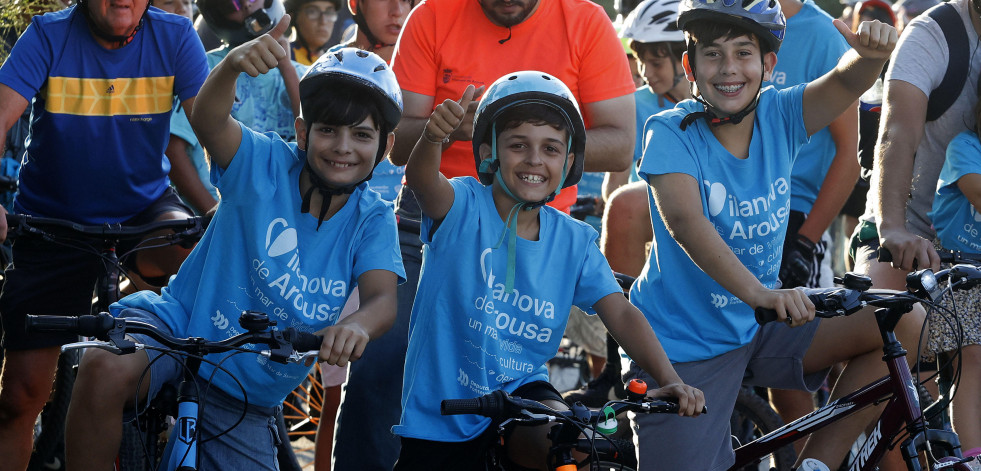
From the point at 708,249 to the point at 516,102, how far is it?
963 millimetres

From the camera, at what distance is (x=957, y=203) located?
586 cm

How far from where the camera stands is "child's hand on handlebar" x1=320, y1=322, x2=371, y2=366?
3.83 metres

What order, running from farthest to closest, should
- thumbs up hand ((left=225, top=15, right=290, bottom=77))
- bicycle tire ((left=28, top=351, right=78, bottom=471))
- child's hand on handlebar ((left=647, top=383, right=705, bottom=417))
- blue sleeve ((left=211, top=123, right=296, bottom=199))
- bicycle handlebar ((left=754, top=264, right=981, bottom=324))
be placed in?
bicycle tire ((left=28, top=351, right=78, bottom=471)) < blue sleeve ((left=211, top=123, right=296, bottom=199)) < bicycle handlebar ((left=754, top=264, right=981, bottom=324)) < thumbs up hand ((left=225, top=15, right=290, bottom=77)) < child's hand on handlebar ((left=647, top=383, right=705, bottom=417))

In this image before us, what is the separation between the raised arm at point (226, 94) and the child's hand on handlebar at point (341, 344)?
1.00m

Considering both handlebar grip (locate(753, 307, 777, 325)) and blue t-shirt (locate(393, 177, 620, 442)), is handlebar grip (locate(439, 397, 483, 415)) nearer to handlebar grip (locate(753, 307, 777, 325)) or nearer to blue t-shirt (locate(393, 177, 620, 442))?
blue t-shirt (locate(393, 177, 620, 442))

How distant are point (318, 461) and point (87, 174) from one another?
195 cm

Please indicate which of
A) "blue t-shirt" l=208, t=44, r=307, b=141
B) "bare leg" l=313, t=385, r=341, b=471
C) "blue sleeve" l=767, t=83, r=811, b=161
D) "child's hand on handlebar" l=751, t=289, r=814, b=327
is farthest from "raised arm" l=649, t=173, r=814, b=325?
"blue t-shirt" l=208, t=44, r=307, b=141

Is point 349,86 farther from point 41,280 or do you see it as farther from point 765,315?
point 41,280

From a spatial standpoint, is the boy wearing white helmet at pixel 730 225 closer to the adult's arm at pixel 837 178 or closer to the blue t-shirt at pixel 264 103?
the adult's arm at pixel 837 178

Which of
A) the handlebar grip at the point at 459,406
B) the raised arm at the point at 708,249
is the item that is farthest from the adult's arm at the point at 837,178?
the handlebar grip at the point at 459,406

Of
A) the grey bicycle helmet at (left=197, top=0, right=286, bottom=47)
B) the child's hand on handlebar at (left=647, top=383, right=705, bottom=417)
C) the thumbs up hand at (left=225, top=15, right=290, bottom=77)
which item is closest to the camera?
the child's hand on handlebar at (left=647, top=383, right=705, bottom=417)

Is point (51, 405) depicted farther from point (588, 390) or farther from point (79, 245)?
point (588, 390)

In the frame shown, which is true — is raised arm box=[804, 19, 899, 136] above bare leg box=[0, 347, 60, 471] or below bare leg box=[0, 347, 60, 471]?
above

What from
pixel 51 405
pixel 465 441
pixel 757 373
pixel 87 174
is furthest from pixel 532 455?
pixel 51 405
